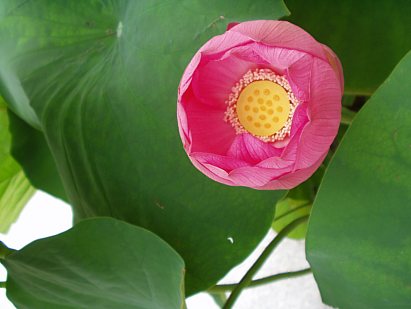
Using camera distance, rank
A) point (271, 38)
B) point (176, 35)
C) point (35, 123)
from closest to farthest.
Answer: point (271, 38) < point (176, 35) < point (35, 123)

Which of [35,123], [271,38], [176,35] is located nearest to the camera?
[271,38]

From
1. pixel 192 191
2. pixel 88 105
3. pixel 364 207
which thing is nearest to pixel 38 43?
pixel 88 105

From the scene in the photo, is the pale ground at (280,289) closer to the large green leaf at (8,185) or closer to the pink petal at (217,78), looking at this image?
the large green leaf at (8,185)

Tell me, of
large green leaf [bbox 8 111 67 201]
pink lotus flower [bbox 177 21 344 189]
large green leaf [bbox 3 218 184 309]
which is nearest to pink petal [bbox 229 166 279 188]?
pink lotus flower [bbox 177 21 344 189]

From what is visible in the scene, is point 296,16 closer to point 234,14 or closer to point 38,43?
point 234,14

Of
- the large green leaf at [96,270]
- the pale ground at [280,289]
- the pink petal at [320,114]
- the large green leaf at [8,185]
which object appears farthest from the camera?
the pale ground at [280,289]

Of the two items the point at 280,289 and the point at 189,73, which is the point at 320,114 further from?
the point at 280,289

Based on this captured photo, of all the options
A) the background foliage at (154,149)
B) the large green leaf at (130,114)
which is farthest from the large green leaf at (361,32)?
the large green leaf at (130,114)
